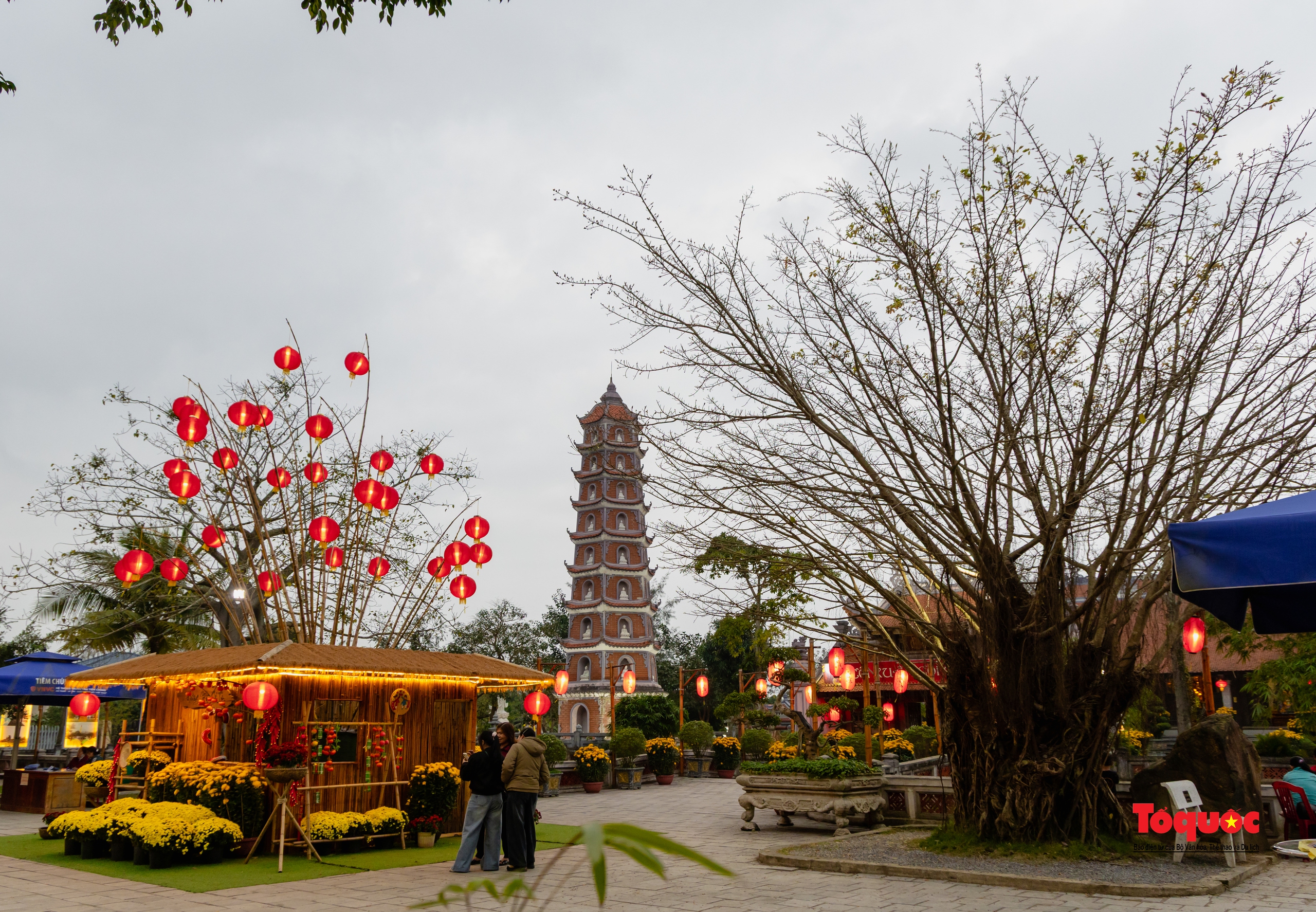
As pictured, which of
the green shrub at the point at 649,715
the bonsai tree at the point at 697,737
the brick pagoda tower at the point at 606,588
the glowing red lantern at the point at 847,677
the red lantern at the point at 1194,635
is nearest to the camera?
the red lantern at the point at 1194,635

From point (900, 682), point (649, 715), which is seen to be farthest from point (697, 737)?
point (900, 682)

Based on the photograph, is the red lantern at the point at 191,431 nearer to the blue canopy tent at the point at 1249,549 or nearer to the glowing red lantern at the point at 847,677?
the blue canopy tent at the point at 1249,549

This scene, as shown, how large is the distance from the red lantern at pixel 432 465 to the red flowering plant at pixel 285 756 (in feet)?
13.7

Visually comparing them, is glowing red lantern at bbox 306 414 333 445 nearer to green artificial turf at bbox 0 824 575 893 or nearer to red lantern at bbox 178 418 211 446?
red lantern at bbox 178 418 211 446

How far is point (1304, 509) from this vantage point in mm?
3336

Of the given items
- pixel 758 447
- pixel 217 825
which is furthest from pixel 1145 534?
pixel 217 825

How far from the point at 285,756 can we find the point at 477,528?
12.6 feet

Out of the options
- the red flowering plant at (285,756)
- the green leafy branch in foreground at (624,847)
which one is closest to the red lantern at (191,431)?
the red flowering plant at (285,756)

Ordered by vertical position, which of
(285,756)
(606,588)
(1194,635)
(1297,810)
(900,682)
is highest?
(606,588)

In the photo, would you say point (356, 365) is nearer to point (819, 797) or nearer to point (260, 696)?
point (260, 696)

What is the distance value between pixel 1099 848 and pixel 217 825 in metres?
8.36

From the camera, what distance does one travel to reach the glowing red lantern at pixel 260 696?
873cm

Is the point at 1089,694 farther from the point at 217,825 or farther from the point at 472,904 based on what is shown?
the point at 217,825

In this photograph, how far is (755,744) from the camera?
2514cm
